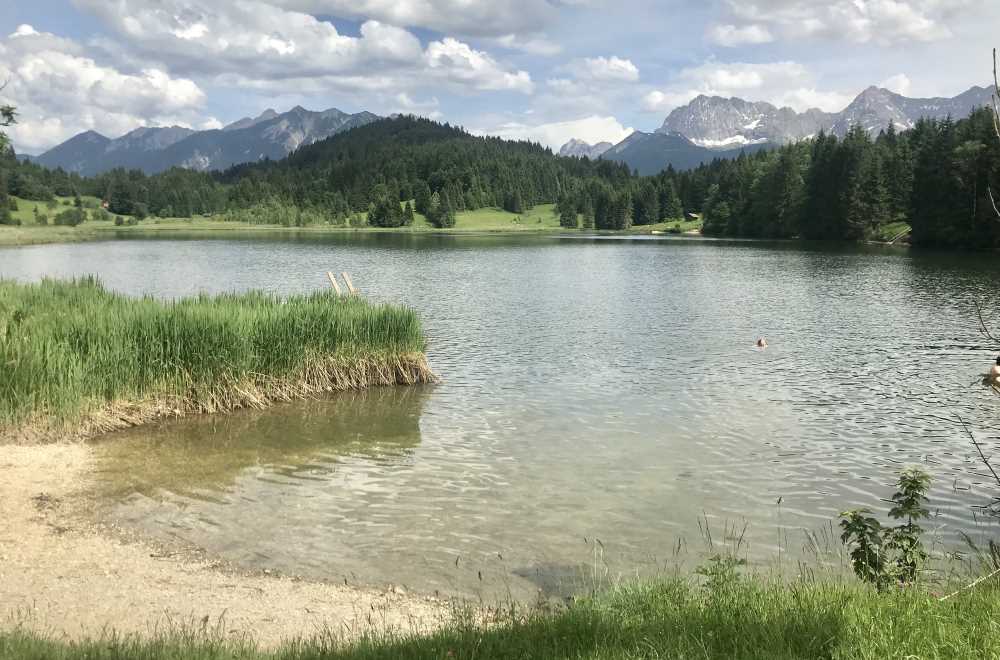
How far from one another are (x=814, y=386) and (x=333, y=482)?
17.7 metres

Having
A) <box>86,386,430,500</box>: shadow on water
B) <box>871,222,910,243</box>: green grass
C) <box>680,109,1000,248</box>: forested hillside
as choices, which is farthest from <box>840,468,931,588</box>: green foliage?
<box>871,222,910,243</box>: green grass

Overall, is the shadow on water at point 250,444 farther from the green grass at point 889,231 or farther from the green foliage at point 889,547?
the green grass at point 889,231

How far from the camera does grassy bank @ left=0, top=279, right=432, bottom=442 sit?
1773cm

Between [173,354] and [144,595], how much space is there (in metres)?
11.2

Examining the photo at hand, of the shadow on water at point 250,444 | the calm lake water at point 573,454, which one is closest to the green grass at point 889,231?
the calm lake water at point 573,454

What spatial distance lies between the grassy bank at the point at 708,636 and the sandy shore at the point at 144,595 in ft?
4.57

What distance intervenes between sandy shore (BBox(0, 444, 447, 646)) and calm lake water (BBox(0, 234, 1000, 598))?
833 mm

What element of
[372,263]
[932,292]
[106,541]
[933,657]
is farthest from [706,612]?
[372,263]

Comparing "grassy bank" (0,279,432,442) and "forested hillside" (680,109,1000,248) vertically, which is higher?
"forested hillside" (680,109,1000,248)

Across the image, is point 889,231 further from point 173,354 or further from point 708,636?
point 708,636

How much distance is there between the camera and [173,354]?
20.2 m

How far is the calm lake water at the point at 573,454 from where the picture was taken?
12.7m

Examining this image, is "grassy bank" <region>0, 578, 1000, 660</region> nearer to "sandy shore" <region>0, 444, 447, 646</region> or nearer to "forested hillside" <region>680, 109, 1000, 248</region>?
"sandy shore" <region>0, 444, 447, 646</region>

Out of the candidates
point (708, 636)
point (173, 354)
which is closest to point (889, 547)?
point (708, 636)
